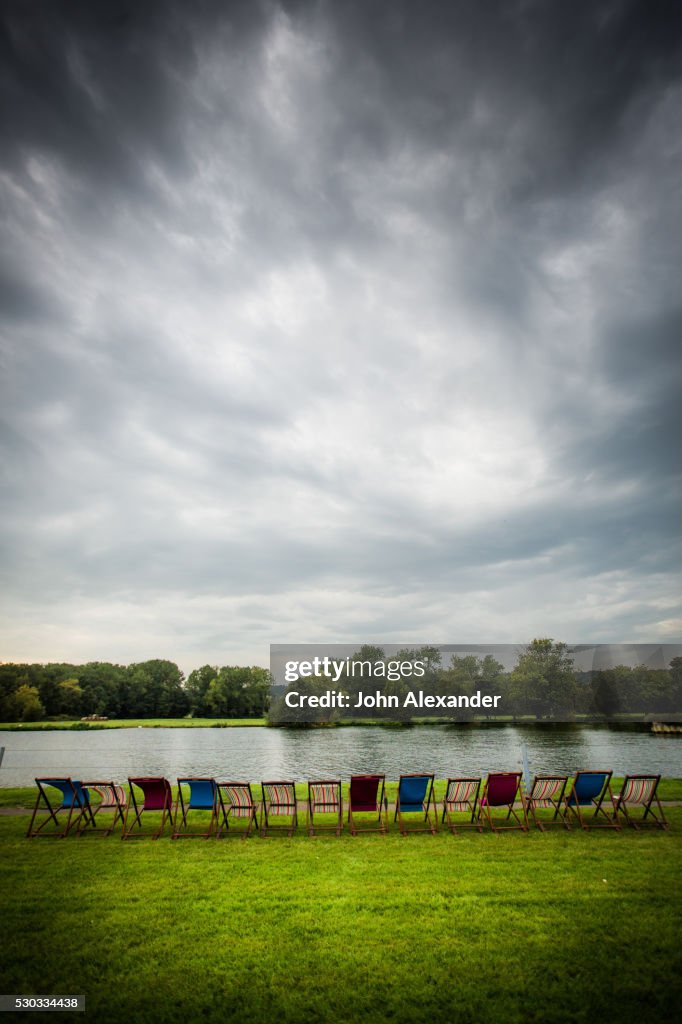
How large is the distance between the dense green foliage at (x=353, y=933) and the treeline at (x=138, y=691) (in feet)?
322

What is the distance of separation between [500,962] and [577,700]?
86.4m

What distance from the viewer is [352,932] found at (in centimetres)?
477

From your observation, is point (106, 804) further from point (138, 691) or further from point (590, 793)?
point (138, 691)

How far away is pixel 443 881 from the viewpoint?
6.11 meters

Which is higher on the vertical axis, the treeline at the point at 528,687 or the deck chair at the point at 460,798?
the deck chair at the point at 460,798

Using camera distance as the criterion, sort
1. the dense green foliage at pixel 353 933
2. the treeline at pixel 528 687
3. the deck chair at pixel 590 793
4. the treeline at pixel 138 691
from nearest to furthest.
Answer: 1. the dense green foliage at pixel 353 933
2. the deck chair at pixel 590 793
3. the treeline at pixel 528 687
4. the treeline at pixel 138 691

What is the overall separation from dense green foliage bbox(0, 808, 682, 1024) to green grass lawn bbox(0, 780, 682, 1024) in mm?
18

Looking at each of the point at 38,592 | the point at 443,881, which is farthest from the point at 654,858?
the point at 38,592

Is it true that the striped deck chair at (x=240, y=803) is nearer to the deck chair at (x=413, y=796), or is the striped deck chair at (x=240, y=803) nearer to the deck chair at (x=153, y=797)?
the deck chair at (x=153, y=797)

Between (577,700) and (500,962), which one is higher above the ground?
(500,962)

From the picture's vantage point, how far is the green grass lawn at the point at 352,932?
144 inches

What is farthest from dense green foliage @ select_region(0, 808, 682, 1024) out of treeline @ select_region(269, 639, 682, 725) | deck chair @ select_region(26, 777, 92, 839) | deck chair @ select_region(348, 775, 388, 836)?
treeline @ select_region(269, 639, 682, 725)

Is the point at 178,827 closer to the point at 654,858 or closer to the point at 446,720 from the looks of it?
the point at 654,858

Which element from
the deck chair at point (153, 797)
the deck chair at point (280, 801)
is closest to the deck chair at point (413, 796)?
the deck chair at point (280, 801)
